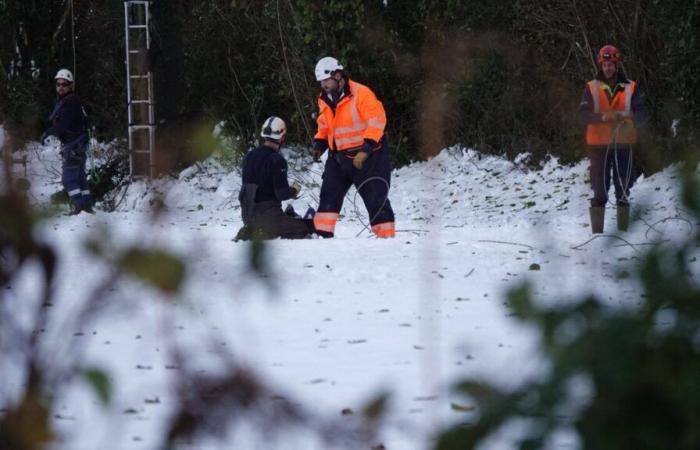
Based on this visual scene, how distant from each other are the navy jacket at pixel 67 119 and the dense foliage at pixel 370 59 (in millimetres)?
2349

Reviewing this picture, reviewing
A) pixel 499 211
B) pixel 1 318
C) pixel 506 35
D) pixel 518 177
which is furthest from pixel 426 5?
pixel 1 318

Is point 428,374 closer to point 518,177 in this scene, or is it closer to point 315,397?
point 315,397

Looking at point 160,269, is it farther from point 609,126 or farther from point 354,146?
point 609,126

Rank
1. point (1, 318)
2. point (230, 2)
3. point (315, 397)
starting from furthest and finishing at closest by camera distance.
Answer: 1. point (230, 2)
2. point (315, 397)
3. point (1, 318)

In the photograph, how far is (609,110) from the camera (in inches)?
449

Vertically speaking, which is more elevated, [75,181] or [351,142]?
[351,142]

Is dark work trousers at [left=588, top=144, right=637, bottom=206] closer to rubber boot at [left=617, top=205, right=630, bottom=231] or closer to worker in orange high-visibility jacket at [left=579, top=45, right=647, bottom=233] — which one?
worker in orange high-visibility jacket at [left=579, top=45, right=647, bottom=233]

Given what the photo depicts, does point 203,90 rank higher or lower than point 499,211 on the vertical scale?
higher

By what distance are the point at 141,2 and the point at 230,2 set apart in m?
2.21

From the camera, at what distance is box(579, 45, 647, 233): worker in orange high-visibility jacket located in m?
11.3

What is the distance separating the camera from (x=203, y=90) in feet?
72.5

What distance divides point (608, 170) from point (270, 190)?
2.95 m

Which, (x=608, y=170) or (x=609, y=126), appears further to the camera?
(x=608, y=170)

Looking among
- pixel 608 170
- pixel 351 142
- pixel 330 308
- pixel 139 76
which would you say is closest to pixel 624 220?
pixel 330 308
